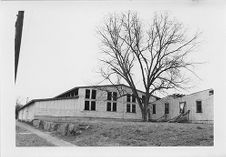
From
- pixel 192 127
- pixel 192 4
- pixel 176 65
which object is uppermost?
pixel 192 4

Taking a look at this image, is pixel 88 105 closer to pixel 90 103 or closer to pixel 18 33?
pixel 90 103

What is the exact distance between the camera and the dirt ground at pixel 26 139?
223 inches

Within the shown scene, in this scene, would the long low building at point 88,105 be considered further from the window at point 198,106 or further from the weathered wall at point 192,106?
the window at point 198,106

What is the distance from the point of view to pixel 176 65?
22.3ft

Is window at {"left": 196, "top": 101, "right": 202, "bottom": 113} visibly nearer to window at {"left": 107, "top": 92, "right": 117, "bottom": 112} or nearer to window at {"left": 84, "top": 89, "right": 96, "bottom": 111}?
window at {"left": 107, "top": 92, "right": 117, "bottom": 112}

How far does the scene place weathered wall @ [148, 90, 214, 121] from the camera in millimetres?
6668

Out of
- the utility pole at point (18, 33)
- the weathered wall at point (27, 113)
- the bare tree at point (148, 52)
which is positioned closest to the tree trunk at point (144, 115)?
the bare tree at point (148, 52)

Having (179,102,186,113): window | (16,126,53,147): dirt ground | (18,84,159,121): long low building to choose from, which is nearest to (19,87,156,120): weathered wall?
(18,84,159,121): long low building

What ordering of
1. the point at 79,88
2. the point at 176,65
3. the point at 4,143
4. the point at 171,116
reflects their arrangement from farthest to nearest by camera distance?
1. the point at 171,116
2. the point at 176,65
3. the point at 79,88
4. the point at 4,143

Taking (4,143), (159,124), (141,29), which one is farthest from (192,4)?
(4,143)

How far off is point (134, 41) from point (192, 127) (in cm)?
232

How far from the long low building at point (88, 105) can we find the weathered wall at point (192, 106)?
32 cm
